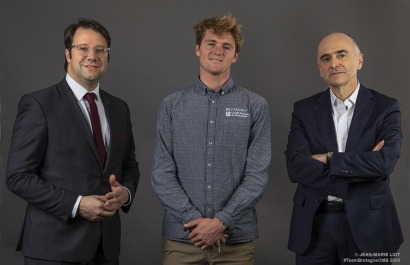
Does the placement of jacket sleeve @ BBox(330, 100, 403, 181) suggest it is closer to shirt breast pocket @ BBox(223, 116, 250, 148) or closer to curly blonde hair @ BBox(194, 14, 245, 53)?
shirt breast pocket @ BBox(223, 116, 250, 148)

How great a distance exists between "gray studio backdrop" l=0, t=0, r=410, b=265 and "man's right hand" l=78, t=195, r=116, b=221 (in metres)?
1.74

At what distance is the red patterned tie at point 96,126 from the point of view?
3279mm

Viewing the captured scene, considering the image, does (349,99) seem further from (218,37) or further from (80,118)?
(80,118)

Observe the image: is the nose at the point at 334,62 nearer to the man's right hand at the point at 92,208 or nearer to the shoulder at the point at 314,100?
the shoulder at the point at 314,100

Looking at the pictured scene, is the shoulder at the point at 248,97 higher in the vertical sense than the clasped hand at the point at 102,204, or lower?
higher

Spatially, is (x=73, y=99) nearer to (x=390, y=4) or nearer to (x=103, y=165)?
(x=103, y=165)

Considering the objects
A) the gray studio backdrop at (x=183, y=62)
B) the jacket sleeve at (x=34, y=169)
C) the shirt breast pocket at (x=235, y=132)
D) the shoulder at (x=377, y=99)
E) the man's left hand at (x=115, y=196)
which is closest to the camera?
the jacket sleeve at (x=34, y=169)

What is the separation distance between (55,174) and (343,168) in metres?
1.70

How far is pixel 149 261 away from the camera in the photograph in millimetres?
4855

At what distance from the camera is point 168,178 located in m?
3.39

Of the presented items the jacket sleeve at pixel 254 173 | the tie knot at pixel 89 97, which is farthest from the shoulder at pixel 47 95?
the jacket sleeve at pixel 254 173

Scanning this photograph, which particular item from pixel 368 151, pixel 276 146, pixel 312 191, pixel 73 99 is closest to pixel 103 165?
pixel 73 99

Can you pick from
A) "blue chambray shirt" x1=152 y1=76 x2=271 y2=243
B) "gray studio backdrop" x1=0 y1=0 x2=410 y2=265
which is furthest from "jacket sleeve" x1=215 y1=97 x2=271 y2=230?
"gray studio backdrop" x1=0 y1=0 x2=410 y2=265

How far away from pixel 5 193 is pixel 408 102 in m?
3.51
